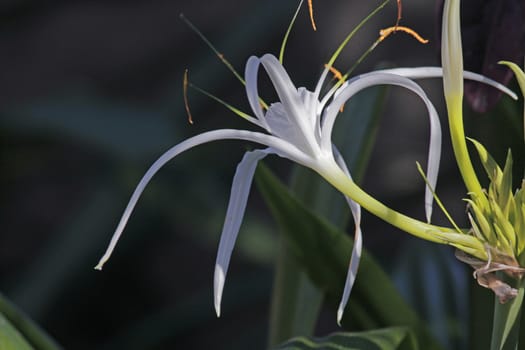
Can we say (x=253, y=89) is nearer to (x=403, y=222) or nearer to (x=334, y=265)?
(x=403, y=222)

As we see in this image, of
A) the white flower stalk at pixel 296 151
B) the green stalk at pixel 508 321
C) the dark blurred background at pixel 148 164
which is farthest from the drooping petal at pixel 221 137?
the dark blurred background at pixel 148 164

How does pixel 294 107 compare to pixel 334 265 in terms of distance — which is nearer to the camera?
pixel 294 107

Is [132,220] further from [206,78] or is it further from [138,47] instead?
[138,47]

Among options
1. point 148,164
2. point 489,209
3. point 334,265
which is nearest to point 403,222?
point 489,209

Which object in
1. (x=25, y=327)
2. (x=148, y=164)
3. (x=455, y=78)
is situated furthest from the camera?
(x=148, y=164)

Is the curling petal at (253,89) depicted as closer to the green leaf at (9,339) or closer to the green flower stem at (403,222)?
the green flower stem at (403,222)

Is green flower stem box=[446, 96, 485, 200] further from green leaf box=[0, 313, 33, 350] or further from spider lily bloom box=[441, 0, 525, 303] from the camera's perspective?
green leaf box=[0, 313, 33, 350]

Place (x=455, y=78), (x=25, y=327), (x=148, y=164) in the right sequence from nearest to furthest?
1. (x=455, y=78)
2. (x=25, y=327)
3. (x=148, y=164)
